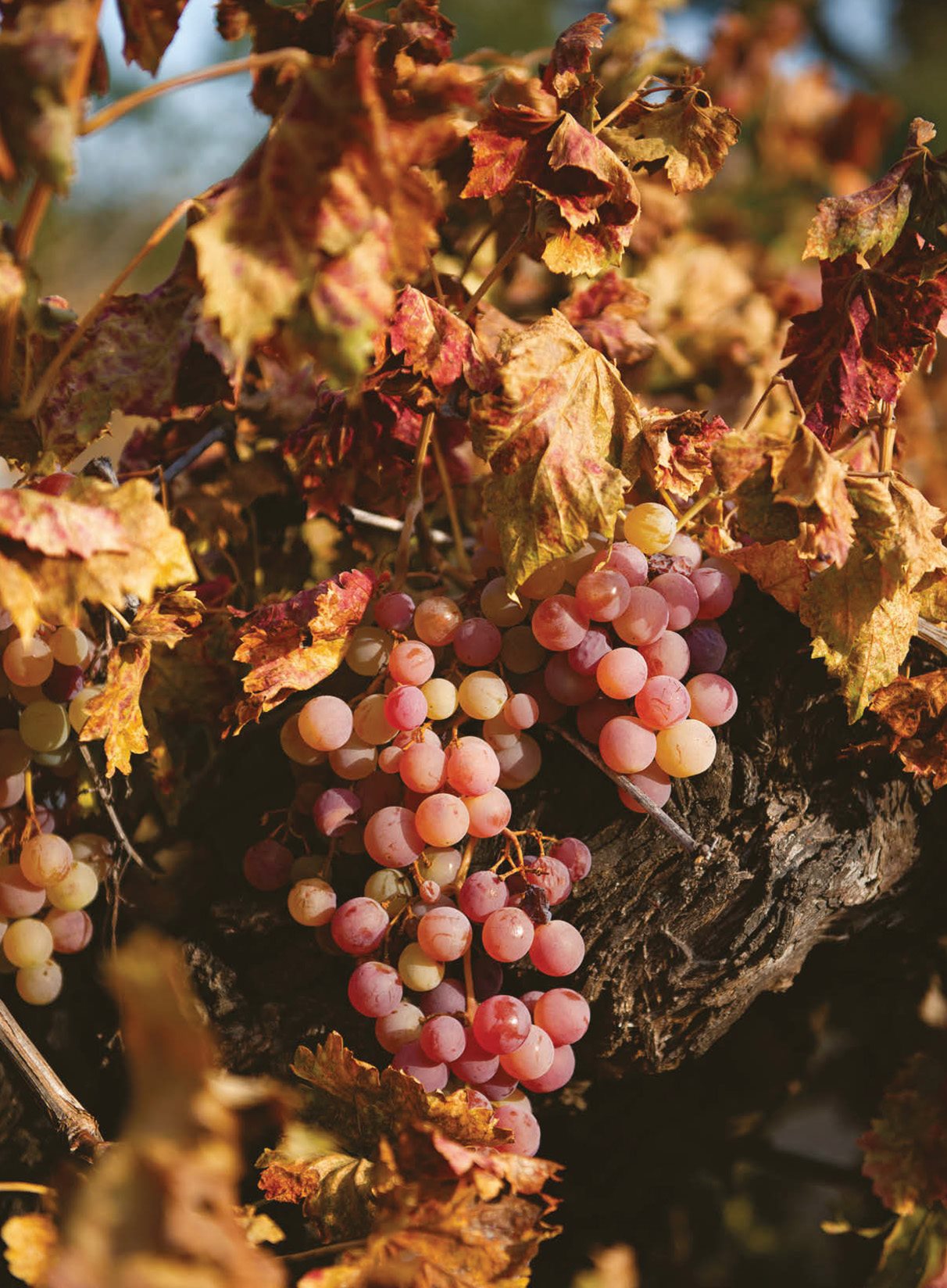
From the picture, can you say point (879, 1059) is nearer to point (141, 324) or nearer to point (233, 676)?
point (233, 676)

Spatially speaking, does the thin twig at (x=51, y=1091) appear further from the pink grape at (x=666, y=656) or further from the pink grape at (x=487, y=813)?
the pink grape at (x=666, y=656)

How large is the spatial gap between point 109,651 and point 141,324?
7.3 inches

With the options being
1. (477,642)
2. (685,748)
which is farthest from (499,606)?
(685,748)

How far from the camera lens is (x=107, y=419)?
19.2 inches

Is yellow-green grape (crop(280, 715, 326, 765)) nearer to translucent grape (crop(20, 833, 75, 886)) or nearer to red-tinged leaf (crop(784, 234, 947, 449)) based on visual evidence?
Answer: translucent grape (crop(20, 833, 75, 886))

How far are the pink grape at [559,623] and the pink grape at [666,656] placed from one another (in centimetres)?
4

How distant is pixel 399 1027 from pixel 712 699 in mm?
237

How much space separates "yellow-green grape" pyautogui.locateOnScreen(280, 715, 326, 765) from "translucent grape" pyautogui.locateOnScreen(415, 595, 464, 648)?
89 millimetres

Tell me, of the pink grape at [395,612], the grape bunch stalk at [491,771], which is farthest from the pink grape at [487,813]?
the pink grape at [395,612]

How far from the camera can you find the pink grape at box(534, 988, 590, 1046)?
0.49 meters

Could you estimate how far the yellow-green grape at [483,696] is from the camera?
503 millimetres

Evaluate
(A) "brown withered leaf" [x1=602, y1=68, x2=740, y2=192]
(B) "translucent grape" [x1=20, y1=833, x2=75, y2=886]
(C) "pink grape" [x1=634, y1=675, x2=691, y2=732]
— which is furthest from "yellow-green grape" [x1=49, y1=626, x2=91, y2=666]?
Result: (A) "brown withered leaf" [x1=602, y1=68, x2=740, y2=192]

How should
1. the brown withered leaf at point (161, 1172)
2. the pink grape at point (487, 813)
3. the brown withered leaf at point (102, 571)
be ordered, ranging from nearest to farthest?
the brown withered leaf at point (161, 1172), the brown withered leaf at point (102, 571), the pink grape at point (487, 813)

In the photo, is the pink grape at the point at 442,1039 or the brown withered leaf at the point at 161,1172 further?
the pink grape at the point at 442,1039
